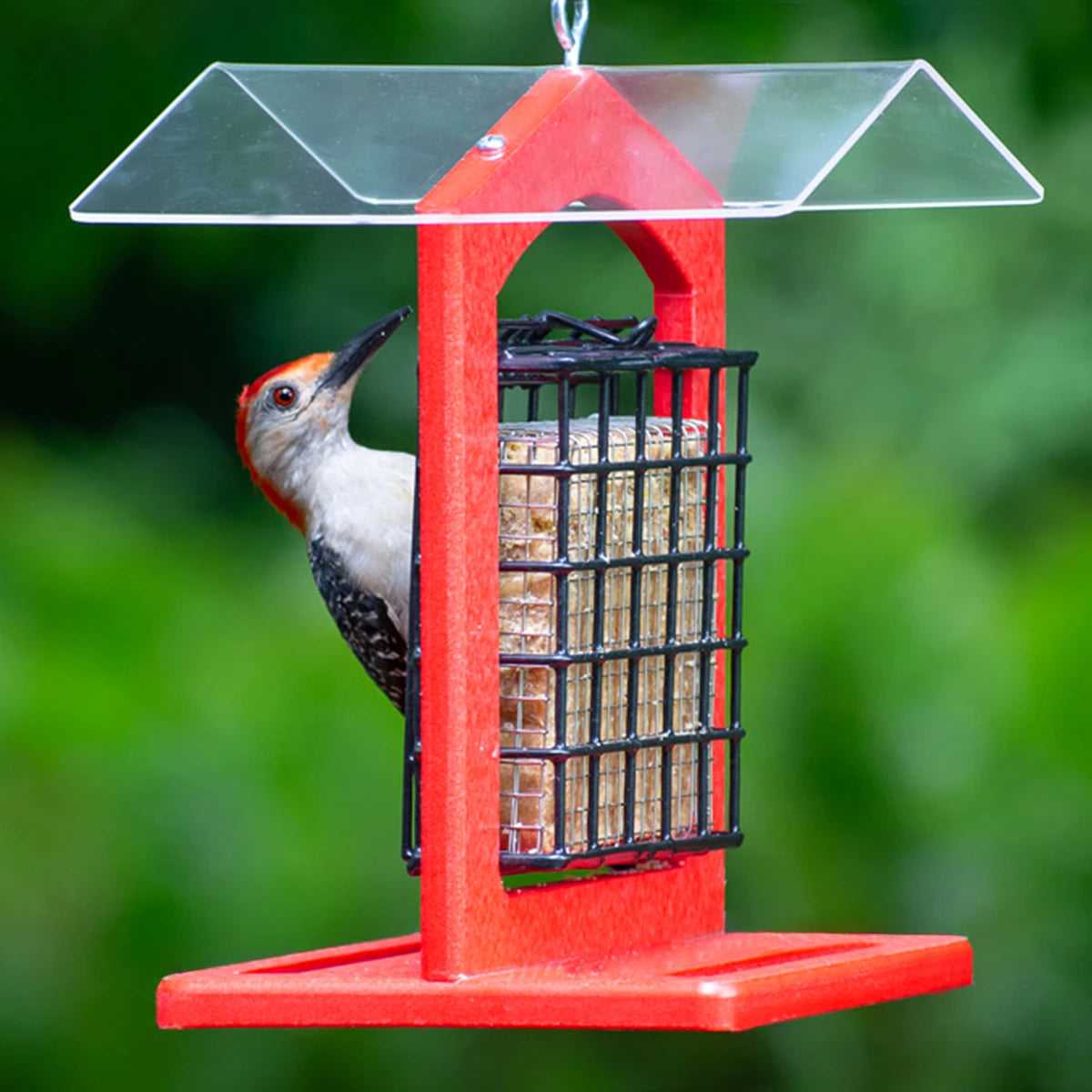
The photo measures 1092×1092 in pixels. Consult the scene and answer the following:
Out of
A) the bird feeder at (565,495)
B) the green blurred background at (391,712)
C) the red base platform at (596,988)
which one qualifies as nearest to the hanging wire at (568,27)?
the bird feeder at (565,495)

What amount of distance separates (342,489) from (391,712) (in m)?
1.92

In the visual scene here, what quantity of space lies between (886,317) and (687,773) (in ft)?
12.6

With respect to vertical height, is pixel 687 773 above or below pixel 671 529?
below

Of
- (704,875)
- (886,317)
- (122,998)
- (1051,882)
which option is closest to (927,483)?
(886,317)

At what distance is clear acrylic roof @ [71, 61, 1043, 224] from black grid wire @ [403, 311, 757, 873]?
0.26 m

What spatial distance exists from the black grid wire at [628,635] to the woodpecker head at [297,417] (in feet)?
1.70

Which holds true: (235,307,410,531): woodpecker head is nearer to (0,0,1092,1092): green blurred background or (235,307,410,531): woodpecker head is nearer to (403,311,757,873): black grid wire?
(403,311,757,873): black grid wire

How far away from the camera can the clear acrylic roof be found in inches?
140

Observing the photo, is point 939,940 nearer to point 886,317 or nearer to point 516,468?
point 516,468

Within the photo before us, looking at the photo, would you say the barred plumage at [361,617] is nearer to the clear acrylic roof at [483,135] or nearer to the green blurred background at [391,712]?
the clear acrylic roof at [483,135]

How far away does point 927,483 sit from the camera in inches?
286

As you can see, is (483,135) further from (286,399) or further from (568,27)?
(286,399)

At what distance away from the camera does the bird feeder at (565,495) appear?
362cm

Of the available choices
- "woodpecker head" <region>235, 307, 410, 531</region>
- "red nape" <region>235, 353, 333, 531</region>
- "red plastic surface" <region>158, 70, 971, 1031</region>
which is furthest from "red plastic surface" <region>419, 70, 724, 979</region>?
"red nape" <region>235, 353, 333, 531</region>
